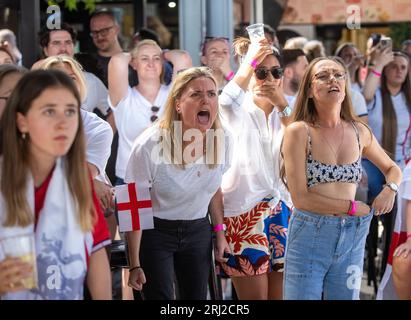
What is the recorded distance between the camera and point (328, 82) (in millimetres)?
3703

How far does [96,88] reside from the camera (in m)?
4.86

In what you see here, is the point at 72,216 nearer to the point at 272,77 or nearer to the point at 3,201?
the point at 3,201

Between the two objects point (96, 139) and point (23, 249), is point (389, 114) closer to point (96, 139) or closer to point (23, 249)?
point (96, 139)

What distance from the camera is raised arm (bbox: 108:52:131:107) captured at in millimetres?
4938

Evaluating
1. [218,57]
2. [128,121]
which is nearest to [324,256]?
[128,121]

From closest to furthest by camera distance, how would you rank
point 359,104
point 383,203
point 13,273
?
point 13,273
point 383,203
point 359,104

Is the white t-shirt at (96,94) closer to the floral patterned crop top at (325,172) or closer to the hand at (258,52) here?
the hand at (258,52)

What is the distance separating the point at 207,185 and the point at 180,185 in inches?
5.8

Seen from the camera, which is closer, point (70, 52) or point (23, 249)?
point (23, 249)

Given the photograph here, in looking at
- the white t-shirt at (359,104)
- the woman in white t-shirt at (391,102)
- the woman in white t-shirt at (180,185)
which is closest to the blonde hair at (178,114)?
the woman in white t-shirt at (180,185)

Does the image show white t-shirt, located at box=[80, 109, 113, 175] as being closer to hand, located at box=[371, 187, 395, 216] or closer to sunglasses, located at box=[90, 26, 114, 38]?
hand, located at box=[371, 187, 395, 216]

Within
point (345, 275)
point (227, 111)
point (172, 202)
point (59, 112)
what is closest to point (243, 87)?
point (227, 111)
